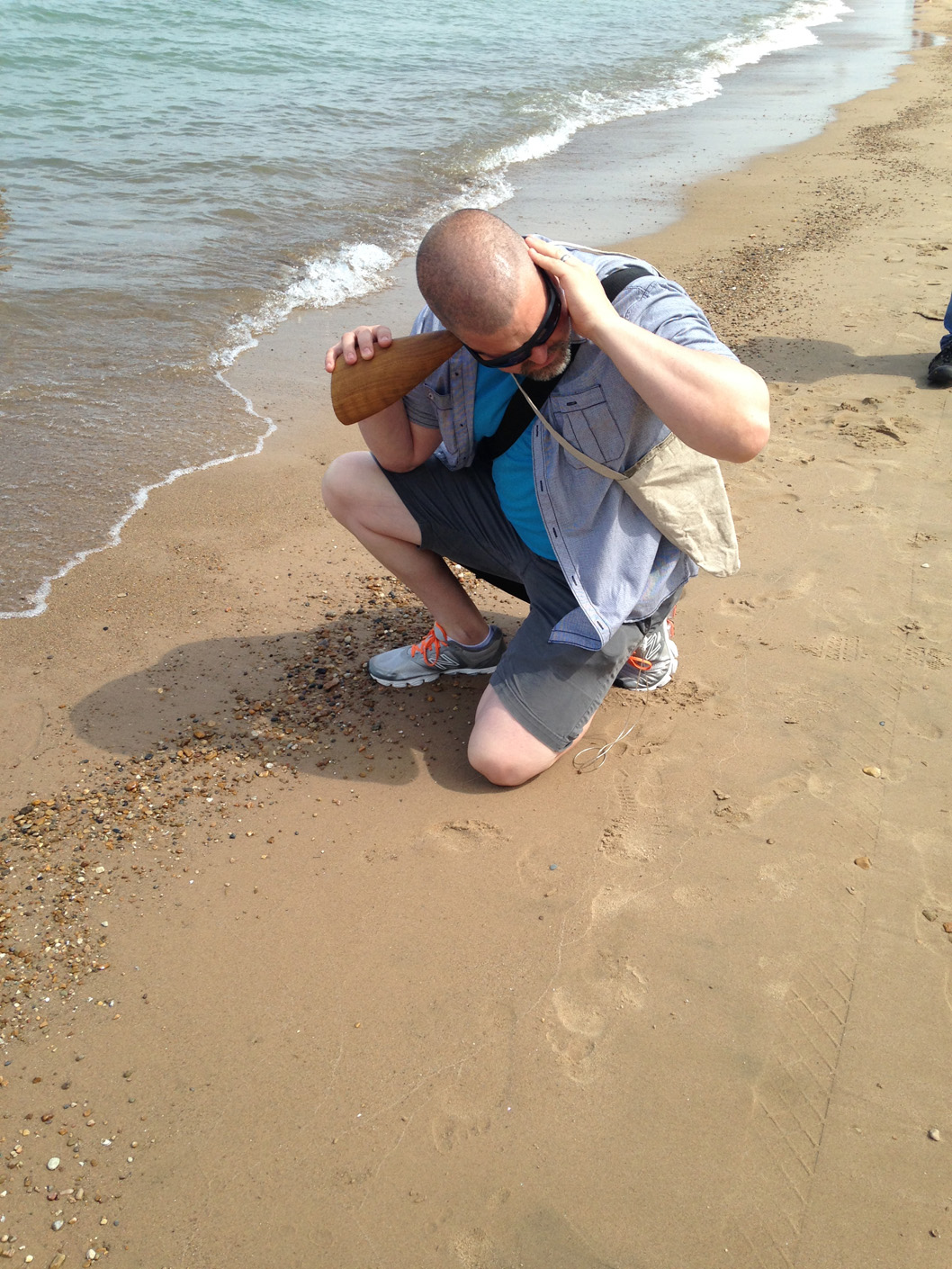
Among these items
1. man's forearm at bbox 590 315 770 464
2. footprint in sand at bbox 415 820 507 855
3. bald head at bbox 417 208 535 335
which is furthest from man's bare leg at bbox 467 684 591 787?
bald head at bbox 417 208 535 335

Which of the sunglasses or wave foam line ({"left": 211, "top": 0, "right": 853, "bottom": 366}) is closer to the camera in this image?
the sunglasses

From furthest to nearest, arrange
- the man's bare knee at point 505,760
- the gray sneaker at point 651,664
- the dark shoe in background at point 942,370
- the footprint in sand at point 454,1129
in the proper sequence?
1. the dark shoe in background at point 942,370
2. the gray sneaker at point 651,664
3. the man's bare knee at point 505,760
4. the footprint in sand at point 454,1129

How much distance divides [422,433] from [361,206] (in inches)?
249

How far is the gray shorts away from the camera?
2.93 metres

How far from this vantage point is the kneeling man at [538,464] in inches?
92.7

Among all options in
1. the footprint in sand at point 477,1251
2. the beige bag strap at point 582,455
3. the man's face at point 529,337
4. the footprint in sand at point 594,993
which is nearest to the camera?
the footprint in sand at point 477,1251

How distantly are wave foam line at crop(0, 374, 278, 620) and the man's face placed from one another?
218 cm

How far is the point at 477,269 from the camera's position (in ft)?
7.50

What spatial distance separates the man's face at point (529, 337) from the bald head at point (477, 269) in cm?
2

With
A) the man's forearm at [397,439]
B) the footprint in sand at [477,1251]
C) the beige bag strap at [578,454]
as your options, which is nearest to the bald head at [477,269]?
the beige bag strap at [578,454]

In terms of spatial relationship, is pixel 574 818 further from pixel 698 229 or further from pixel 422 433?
pixel 698 229

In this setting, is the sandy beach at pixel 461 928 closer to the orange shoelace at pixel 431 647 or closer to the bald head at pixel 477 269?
the orange shoelace at pixel 431 647

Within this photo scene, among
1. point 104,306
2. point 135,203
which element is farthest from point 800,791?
point 135,203

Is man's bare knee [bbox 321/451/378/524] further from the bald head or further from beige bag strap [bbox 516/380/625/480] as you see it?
the bald head
